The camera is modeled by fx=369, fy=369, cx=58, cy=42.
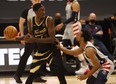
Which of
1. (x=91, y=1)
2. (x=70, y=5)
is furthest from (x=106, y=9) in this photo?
(x=70, y=5)

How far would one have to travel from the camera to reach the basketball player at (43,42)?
5703 mm

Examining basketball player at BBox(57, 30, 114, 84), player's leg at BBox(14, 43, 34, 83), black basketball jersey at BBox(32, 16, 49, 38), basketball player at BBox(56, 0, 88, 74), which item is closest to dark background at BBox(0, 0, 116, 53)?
basketball player at BBox(56, 0, 88, 74)

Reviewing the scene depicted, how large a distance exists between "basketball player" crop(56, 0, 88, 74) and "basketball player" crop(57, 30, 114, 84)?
2943 mm

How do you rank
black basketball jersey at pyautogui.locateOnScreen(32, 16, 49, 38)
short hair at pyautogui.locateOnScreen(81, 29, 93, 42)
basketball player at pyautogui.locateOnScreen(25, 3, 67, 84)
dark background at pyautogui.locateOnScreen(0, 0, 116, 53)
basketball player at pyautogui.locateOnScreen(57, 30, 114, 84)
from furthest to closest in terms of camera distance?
dark background at pyautogui.locateOnScreen(0, 0, 116, 53)
black basketball jersey at pyautogui.locateOnScreen(32, 16, 49, 38)
basketball player at pyautogui.locateOnScreen(25, 3, 67, 84)
short hair at pyautogui.locateOnScreen(81, 29, 93, 42)
basketball player at pyautogui.locateOnScreen(57, 30, 114, 84)

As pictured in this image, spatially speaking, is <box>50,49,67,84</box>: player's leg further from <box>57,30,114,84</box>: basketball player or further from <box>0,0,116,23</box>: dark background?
<box>0,0,116,23</box>: dark background

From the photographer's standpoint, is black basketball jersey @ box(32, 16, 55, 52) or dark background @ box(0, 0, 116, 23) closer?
black basketball jersey @ box(32, 16, 55, 52)

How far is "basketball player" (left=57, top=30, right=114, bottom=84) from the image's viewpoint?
510 cm

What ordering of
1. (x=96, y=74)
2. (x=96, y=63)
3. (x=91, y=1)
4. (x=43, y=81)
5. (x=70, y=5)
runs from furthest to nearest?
(x=91, y=1)
(x=70, y=5)
(x=43, y=81)
(x=96, y=74)
(x=96, y=63)

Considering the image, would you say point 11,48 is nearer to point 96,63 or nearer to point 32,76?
point 32,76

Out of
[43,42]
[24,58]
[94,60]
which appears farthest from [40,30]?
[24,58]

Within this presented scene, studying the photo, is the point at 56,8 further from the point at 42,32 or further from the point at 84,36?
the point at 84,36

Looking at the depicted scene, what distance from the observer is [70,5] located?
8953 millimetres

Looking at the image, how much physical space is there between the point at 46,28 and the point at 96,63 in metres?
1.15

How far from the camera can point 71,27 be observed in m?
9.18
